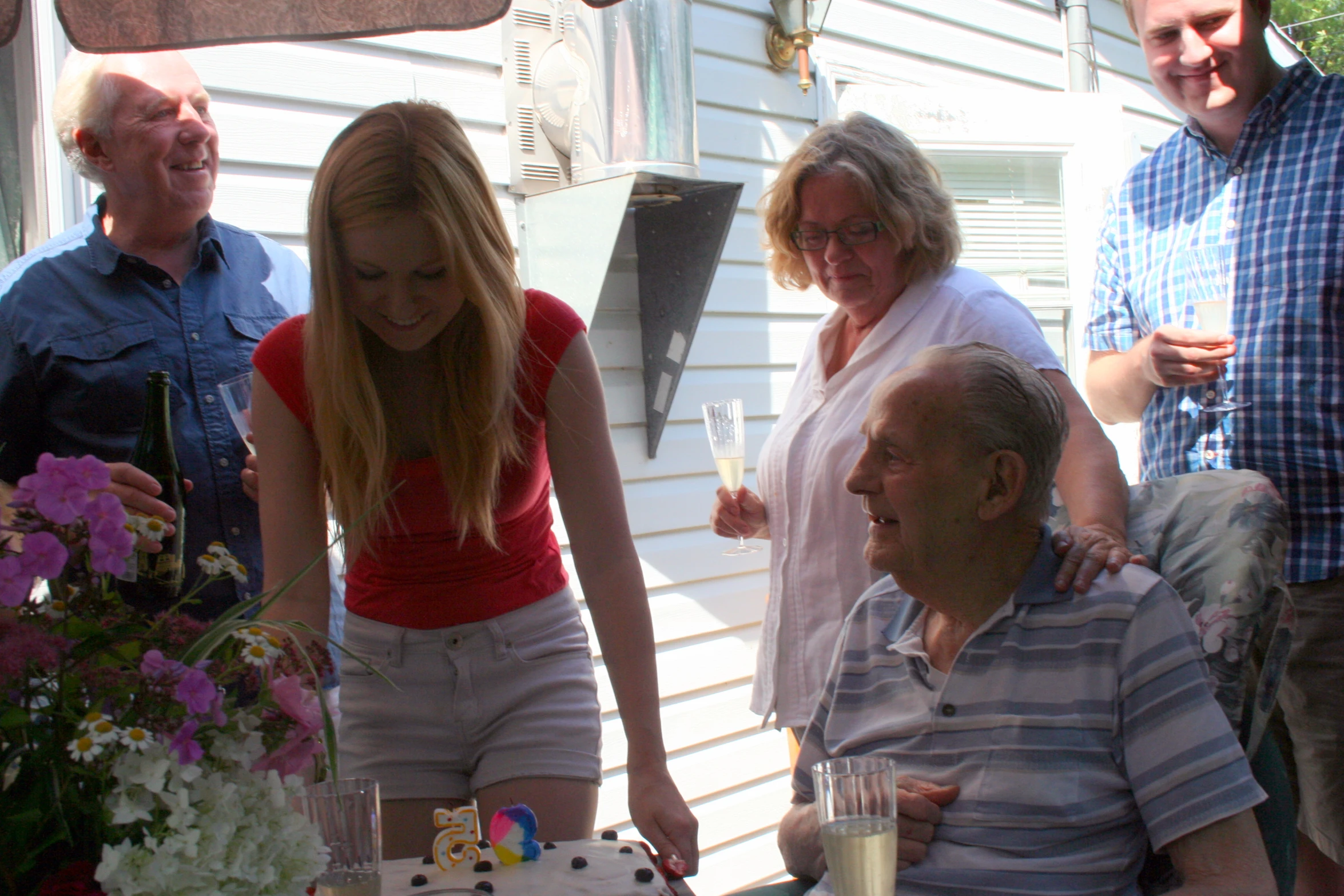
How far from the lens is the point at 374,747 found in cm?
175

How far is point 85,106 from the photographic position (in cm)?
214

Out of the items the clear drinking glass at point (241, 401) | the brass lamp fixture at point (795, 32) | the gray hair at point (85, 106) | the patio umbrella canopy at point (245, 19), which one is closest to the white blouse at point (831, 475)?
the patio umbrella canopy at point (245, 19)

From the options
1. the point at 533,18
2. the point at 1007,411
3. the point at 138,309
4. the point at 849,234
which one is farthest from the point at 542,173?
the point at 1007,411

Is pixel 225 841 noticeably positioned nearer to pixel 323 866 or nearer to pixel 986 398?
pixel 323 866

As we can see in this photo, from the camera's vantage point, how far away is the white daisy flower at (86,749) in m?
0.77

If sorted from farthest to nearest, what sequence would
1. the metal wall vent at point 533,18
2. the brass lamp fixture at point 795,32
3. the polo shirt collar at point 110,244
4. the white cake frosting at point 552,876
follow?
the brass lamp fixture at point 795,32 < the metal wall vent at point 533,18 < the polo shirt collar at point 110,244 < the white cake frosting at point 552,876

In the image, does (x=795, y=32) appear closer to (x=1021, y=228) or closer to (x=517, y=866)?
(x=1021, y=228)

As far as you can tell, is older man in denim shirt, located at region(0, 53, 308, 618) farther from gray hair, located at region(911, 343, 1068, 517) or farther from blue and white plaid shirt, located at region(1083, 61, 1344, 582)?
blue and white plaid shirt, located at region(1083, 61, 1344, 582)

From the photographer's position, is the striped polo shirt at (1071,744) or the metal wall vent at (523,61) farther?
the metal wall vent at (523,61)

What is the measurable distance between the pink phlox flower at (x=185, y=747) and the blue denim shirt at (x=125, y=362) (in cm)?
131

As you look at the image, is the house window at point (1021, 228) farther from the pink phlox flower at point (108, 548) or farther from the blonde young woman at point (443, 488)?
the pink phlox flower at point (108, 548)

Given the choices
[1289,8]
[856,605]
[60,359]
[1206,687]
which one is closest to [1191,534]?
[1206,687]

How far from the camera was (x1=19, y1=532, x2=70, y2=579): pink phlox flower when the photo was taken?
0.80 meters

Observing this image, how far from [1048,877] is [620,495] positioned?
2.63ft
